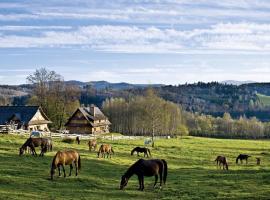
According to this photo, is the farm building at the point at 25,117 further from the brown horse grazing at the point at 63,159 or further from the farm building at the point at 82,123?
the brown horse grazing at the point at 63,159

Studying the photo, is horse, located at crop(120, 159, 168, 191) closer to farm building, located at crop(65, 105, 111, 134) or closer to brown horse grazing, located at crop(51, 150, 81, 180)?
brown horse grazing, located at crop(51, 150, 81, 180)

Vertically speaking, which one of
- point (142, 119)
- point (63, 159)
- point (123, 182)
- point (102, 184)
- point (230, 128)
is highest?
point (142, 119)

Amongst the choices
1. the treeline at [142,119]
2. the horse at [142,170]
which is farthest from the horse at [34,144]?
the treeline at [142,119]

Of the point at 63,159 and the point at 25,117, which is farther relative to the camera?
the point at 25,117

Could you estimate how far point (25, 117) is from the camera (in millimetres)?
74562

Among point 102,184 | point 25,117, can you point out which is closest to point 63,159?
point 102,184

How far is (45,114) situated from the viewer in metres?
79.7

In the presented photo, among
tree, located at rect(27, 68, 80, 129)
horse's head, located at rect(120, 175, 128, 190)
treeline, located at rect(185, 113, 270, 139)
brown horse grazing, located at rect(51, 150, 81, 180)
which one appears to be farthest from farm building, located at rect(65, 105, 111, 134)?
horse's head, located at rect(120, 175, 128, 190)

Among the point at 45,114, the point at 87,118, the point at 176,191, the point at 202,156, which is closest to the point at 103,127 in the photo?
the point at 87,118

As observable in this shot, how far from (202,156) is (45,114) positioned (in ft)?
118

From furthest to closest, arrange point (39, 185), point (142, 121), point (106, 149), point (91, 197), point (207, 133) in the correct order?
point (207, 133), point (142, 121), point (106, 149), point (39, 185), point (91, 197)

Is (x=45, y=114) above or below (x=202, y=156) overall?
above

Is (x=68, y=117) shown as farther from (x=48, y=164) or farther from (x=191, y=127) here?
(x=191, y=127)

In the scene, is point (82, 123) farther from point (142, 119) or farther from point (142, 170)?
point (142, 170)
